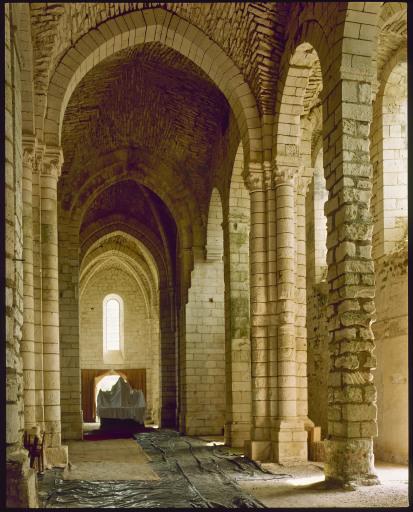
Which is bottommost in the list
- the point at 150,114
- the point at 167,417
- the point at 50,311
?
the point at 167,417

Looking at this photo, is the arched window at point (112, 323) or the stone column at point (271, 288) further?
the arched window at point (112, 323)

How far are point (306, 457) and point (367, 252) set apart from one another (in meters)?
4.41

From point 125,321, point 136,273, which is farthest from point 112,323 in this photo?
point 136,273

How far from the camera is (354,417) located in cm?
826

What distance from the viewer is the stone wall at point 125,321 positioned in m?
34.3

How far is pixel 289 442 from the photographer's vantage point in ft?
37.8

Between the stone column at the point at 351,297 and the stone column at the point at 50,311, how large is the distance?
4792mm

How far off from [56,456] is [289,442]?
3864mm

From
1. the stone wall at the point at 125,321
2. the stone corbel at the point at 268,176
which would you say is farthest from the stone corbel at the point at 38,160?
the stone wall at the point at 125,321

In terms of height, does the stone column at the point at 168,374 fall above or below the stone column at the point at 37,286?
below

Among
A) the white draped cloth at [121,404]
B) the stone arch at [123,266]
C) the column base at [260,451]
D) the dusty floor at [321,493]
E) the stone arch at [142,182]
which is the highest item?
the stone arch at [142,182]

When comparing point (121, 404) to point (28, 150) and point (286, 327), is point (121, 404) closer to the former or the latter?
point (286, 327)

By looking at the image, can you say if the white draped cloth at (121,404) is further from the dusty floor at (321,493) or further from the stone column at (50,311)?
the dusty floor at (321,493)

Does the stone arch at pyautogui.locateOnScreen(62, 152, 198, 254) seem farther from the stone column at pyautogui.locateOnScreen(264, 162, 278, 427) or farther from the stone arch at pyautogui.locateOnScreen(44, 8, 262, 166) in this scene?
the stone column at pyautogui.locateOnScreen(264, 162, 278, 427)
